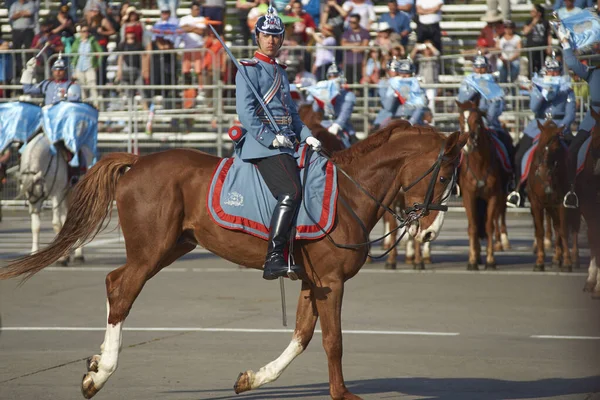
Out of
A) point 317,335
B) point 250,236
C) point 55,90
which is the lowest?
point 317,335

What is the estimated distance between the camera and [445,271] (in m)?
16.4

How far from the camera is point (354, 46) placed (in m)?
23.5

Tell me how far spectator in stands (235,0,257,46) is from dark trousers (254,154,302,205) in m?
16.8

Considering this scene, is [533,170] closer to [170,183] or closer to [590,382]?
[590,382]

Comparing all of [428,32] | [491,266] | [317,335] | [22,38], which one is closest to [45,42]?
[22,38]

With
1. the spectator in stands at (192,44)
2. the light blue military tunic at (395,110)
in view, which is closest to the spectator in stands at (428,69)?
the light blue military tunic at (395,110)

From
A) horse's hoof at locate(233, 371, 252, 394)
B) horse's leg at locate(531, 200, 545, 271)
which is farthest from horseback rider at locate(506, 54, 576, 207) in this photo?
horse's hoof at locate(233, 371, 252, 394)

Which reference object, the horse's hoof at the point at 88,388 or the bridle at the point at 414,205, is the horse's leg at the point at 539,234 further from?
the horse's hoof at the point at 88,388

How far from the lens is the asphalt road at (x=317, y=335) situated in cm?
870

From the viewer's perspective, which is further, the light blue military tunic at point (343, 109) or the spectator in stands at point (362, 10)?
the spectator in stands at point (362, 10)

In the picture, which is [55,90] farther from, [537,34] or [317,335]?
[537,34]

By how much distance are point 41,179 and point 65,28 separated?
31.1ft

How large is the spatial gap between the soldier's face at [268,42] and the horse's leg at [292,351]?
1.69 m

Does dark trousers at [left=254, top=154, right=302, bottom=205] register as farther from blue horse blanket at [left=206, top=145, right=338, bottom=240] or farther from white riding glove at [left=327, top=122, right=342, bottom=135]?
white riding glove at [left=327, top=122, right=342, bottom=135]
